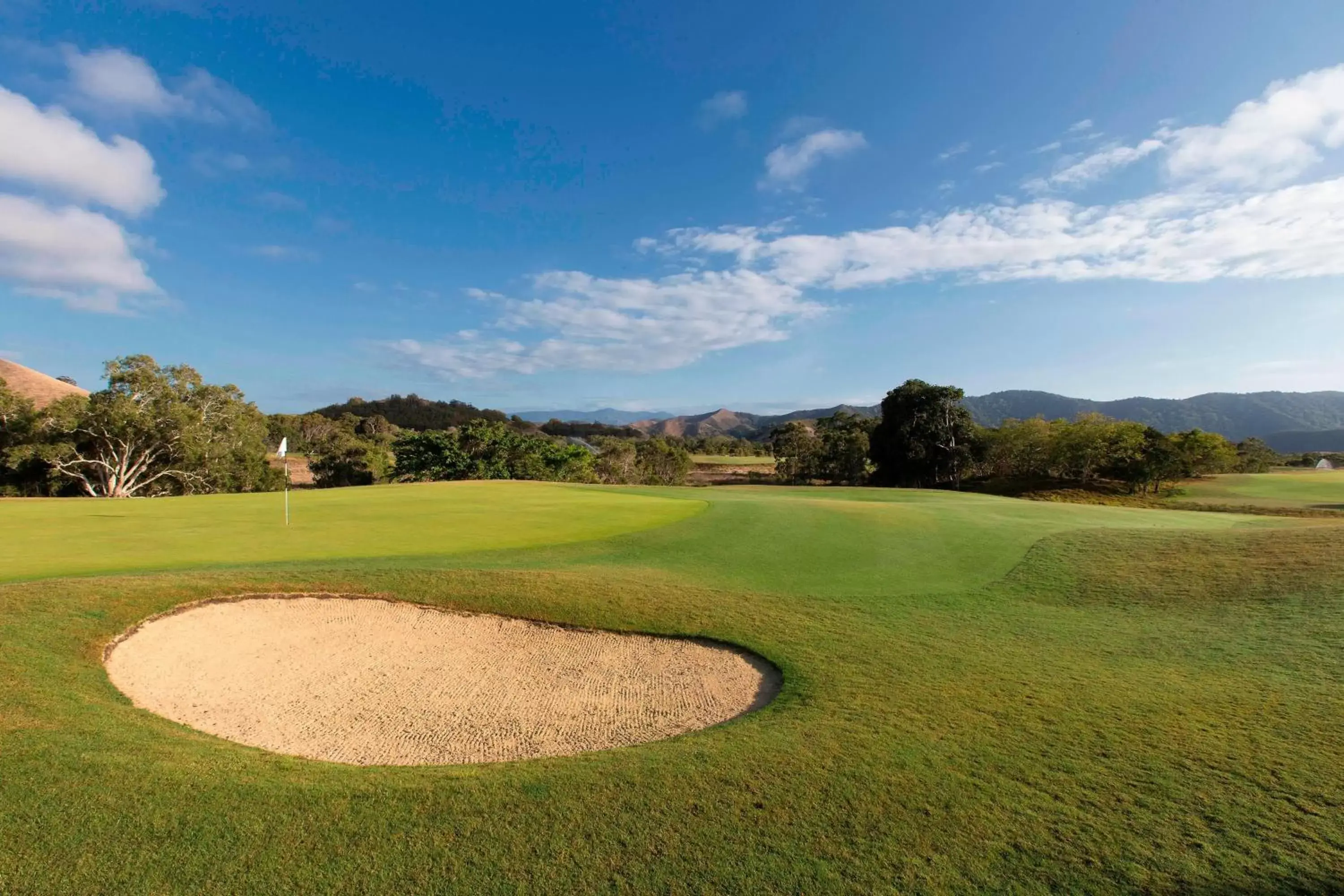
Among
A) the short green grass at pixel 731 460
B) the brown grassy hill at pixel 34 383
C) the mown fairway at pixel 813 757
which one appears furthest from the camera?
the short green grass at pixel 731 460

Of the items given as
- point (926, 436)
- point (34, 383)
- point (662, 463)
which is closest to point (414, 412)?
point (34, 383)

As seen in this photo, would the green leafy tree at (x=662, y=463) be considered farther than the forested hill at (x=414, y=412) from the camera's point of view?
No

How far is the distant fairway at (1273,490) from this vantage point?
104 feet

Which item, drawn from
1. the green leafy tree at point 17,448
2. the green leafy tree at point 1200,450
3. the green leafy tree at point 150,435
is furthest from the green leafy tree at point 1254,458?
the green leafy tree at point 17,448

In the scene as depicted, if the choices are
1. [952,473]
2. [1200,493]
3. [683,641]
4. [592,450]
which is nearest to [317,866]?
[683,641]

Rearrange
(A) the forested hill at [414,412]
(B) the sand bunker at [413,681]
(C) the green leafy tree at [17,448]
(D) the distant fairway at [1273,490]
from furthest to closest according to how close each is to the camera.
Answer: (A) the forested hill at [414,412], (C) the green leafy tree at [17,448], (D) the distant fairway at [1273,490], (B) the sand bunker at [413,681]

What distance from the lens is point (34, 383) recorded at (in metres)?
80.2

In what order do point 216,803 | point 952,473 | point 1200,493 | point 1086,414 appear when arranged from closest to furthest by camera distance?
point 216,803, point 1200,493, point 1086,414, point 952,473

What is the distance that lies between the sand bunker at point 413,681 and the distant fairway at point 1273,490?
36798 mm

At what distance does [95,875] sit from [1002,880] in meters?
5.08

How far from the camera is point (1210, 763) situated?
468cm

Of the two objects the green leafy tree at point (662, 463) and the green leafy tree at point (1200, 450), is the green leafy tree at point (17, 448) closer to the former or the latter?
the green leafy tree at point (662, 463)

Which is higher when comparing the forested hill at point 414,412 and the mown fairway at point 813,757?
the forested hill at point 414,412

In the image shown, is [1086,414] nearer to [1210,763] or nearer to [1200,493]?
[1200,493]
